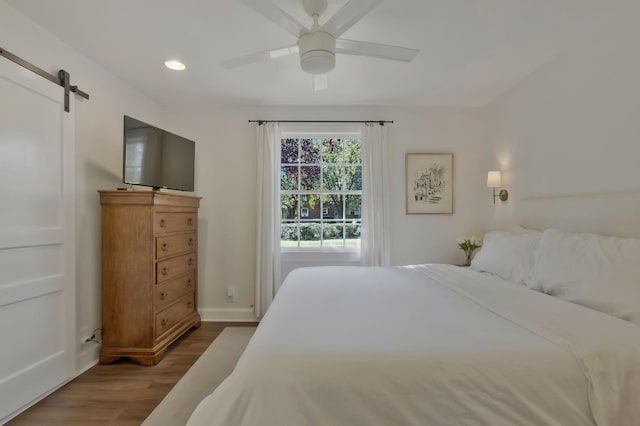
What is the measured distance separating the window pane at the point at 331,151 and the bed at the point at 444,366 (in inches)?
95.8

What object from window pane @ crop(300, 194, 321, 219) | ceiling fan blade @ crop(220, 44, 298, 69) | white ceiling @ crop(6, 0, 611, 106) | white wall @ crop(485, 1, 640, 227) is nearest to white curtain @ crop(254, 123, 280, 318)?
window pane @ crop(300, 194, 321, 219)

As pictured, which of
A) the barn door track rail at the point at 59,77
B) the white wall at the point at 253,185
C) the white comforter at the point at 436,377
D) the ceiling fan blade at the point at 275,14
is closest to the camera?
the white comforter at the point at 436,377

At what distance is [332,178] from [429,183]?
116 cm

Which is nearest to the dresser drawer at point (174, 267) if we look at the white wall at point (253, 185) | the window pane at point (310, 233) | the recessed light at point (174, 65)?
the white wall at point (253, 185)

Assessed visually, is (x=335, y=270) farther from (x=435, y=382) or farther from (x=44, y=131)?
(x=44, y=131)

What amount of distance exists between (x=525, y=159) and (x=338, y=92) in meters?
1.91

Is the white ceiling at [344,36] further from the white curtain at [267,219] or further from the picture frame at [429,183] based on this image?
the picture frame at [429,183]

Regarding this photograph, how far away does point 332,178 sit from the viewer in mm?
3613

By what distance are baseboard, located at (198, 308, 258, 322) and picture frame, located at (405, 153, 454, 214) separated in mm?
2229

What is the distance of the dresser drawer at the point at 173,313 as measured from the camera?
2451 mm

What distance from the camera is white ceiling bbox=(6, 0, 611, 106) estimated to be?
1.79 m

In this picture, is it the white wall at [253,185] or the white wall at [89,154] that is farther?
the white wall at [253,185]

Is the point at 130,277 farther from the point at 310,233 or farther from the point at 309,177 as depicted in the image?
the point at 309,177

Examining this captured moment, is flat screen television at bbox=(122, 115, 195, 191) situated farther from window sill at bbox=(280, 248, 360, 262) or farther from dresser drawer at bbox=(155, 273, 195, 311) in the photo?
window sill at bbox=(280, 248, 360, 262)
